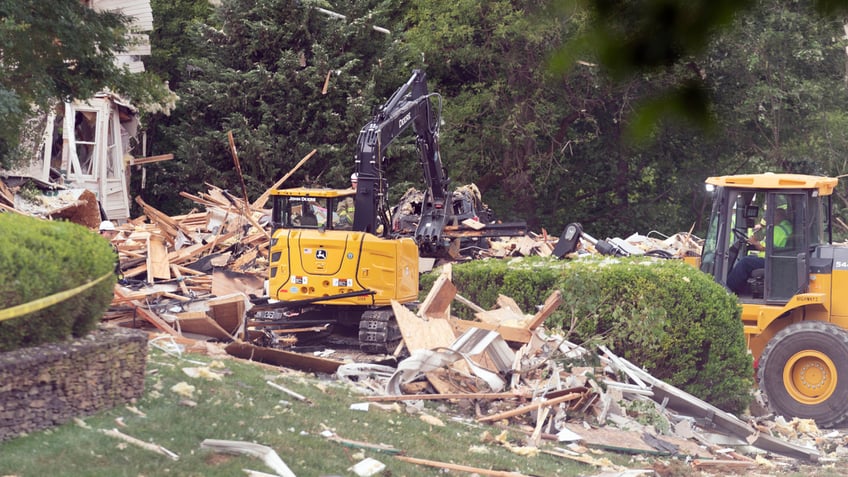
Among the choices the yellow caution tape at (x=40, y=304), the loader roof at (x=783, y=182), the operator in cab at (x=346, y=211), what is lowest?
the yellow caution tape at (x=40, y=304)

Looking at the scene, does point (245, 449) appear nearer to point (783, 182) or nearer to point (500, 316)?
point (500, 316)

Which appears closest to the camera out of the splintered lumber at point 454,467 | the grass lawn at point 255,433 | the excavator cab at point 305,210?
the grass lawn at point 255,433

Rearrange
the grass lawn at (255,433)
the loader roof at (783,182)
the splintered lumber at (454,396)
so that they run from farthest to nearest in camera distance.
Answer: the loader roof at (783,182) → the splintered lumber at (454,396) → the grass lawn at (255,433)

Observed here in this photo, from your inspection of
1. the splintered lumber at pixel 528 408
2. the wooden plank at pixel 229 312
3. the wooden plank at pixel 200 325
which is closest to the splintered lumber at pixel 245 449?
the splintered lumber at pixel 528 408

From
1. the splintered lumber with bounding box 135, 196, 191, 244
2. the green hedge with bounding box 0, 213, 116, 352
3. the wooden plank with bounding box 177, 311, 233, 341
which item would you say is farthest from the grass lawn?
the splintered lumber with bounding box 135, 196, 191, 244

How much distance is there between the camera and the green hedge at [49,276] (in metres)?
7.30

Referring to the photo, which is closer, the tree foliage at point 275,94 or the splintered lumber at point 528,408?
the splintered lumber at point 528,408

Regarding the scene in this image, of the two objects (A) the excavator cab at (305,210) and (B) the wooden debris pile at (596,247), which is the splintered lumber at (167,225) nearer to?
(B) the wooden debris pile at (596,247)

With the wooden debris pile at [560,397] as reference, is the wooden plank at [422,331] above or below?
above

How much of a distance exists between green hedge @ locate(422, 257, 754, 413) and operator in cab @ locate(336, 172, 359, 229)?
3363mm

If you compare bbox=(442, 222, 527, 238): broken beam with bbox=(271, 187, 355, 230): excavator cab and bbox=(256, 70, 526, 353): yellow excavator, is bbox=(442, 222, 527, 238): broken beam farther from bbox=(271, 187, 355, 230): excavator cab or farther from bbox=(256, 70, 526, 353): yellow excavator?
bbox=(271, 187, 355, 230): excavator cab

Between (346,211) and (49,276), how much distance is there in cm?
864

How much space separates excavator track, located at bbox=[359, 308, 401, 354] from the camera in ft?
47.9

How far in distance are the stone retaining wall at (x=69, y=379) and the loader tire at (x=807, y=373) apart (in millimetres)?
8746
